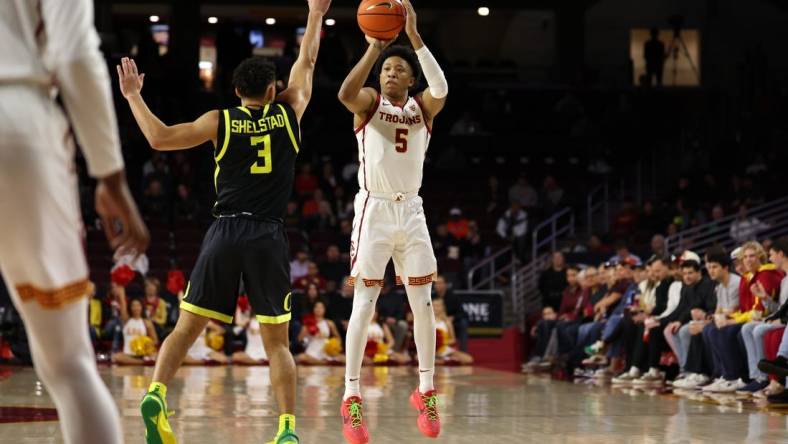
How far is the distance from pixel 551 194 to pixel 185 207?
699 centimetres

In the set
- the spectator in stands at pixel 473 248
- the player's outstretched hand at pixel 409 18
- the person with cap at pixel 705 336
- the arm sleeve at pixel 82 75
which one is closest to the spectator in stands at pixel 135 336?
the spectator in stands at pixel 473 248

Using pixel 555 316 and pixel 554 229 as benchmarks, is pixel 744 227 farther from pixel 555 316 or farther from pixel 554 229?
pixel 555 316

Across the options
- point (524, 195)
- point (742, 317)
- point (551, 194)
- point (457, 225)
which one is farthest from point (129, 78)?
point (551, 194)

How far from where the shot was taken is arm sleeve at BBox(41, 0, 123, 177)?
2895 mm

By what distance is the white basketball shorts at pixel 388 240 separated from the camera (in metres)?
6.81

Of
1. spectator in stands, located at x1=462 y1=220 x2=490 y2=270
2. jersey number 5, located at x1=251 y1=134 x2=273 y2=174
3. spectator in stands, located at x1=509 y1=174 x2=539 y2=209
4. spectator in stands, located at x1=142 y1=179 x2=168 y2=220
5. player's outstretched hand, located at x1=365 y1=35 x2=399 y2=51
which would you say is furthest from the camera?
spectator in stands, located at x1=509 y1=174 x2=539 y2=209

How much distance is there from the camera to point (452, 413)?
8453 mm

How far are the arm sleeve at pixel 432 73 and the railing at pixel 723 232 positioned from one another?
38.1 ft

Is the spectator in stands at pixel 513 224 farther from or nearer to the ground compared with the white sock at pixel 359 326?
farther from the ground

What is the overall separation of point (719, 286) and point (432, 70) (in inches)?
234

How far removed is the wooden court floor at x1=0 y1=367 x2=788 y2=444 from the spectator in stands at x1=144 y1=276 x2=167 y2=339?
11.8 ft

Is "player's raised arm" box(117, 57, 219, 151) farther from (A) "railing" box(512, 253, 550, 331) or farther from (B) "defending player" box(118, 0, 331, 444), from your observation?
(A) "railing" box(512, 253, 550, 331)

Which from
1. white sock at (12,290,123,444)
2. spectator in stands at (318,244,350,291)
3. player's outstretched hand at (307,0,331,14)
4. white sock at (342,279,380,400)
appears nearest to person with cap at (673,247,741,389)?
white sock at (342,279,380,400)

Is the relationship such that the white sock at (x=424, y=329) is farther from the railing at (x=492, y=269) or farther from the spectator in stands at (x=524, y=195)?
the spectator in stands at (x=524, y=195)
